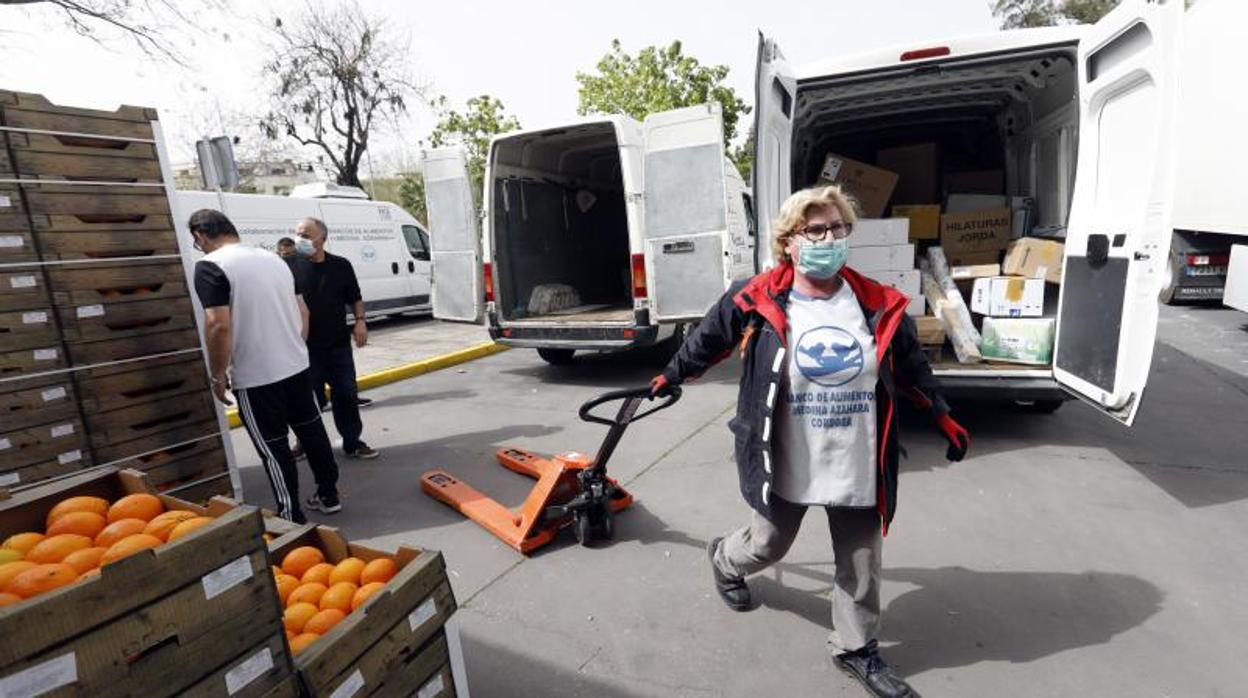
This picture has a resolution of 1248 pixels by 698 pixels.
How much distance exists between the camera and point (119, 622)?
1.24 meters

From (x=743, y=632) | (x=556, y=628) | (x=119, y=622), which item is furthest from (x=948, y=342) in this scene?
(x=119, y=622)

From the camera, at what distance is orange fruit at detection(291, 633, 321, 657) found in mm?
1637

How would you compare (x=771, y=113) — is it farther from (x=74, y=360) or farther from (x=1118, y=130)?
(x=74, y=360)

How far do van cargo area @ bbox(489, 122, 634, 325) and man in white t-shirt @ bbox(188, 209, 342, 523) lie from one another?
3.43 metres

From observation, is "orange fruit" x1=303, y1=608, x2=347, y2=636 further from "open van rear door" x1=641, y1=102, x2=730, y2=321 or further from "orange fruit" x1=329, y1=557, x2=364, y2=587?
"open van rear door" x1=641, y1=102, x2=730, y2=321

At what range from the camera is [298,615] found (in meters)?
1.77

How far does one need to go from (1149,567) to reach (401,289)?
12.4 m

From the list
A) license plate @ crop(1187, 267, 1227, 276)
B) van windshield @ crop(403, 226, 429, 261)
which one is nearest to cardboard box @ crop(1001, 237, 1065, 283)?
license plate @ crop(1187, 267, 1227, 276)

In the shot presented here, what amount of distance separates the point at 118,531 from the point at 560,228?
7.35 metres

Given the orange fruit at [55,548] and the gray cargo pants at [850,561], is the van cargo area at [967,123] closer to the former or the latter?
the gray cargo pants at [850,561]

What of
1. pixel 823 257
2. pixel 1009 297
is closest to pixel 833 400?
pixel 823 257

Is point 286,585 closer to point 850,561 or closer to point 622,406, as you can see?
point 622,406

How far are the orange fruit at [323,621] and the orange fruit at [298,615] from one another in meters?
0.01

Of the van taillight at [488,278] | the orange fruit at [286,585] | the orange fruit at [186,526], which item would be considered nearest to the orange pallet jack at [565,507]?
the orange fruit at [286,585]
